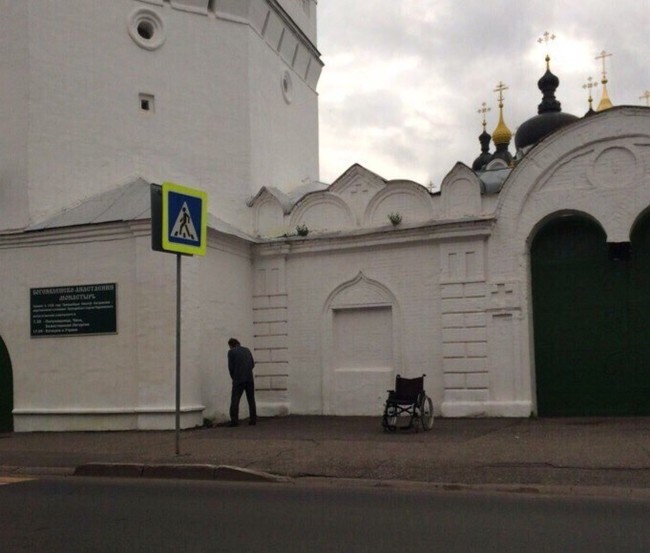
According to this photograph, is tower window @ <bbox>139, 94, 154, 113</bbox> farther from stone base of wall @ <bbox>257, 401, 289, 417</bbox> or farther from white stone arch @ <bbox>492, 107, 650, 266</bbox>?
white stone arch @ <bbox>492, 107, 650, 266</bbox>

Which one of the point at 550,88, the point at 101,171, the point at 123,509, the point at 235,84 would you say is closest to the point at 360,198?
the point at 235,84

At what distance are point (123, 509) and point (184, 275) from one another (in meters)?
8.64

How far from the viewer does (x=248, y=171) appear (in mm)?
19844

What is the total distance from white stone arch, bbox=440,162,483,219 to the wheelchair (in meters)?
4.11

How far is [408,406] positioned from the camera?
1439 centimetres

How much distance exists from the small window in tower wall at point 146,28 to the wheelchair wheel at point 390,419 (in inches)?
390

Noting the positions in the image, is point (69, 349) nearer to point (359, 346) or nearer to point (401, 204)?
point (359, 346)

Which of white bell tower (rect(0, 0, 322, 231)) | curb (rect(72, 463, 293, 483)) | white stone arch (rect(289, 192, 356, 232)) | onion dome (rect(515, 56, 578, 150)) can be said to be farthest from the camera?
onion dome (rect(515, 56, 578, 150))

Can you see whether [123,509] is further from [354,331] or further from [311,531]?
[354,331]

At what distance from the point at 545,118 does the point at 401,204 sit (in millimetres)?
17626

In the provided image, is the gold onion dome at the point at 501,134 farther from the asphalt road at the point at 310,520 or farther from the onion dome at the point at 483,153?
the asphalt road at the point at 310,520

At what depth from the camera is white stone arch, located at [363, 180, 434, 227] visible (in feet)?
58.0

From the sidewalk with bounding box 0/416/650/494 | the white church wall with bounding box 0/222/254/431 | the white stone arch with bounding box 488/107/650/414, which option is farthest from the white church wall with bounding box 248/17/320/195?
the sidewalk with bounding box 0/416/650/494

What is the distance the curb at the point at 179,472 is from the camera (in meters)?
10.3
